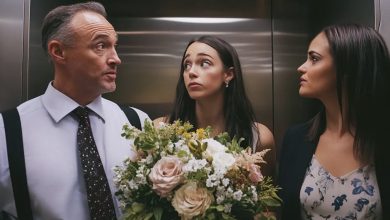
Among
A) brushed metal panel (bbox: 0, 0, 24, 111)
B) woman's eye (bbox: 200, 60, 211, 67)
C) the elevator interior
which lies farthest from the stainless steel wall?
woman's eye (bbox: 200, 60, 211, 67)

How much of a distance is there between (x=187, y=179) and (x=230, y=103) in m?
1.02

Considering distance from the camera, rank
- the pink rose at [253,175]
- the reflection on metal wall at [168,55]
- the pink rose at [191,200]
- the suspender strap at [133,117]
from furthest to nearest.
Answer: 1. the reflection on metal wall at [168,55]
2. the suspender strap at [133,117]
3. the pink rose at [253,175]
4. the pink rose at [191,200]

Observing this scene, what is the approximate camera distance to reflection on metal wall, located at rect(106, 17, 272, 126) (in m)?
2.85

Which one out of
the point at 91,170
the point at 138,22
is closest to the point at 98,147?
the point at 91,170

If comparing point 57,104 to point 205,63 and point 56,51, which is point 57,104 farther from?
point 205,63

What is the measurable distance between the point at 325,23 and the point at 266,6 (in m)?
0.42

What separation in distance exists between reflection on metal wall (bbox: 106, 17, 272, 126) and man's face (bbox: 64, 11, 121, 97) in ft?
3.86

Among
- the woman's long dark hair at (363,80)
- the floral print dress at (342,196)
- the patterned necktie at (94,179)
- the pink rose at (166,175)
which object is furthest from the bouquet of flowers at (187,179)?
the woman's long dark hair at (363,80)

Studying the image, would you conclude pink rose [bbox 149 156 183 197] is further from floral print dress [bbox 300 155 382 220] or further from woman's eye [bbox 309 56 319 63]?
woman's eye [bbox 309 56 319 63]

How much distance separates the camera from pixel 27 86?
2.30m

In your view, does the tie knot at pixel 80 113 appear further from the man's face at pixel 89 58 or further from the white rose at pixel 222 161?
the white rose at pixel 222 161

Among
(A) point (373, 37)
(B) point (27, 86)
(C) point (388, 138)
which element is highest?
(A) point (373, 37)

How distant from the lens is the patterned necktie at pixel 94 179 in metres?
1.50

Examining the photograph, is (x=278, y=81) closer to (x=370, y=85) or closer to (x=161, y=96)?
(x=161, y=96)
